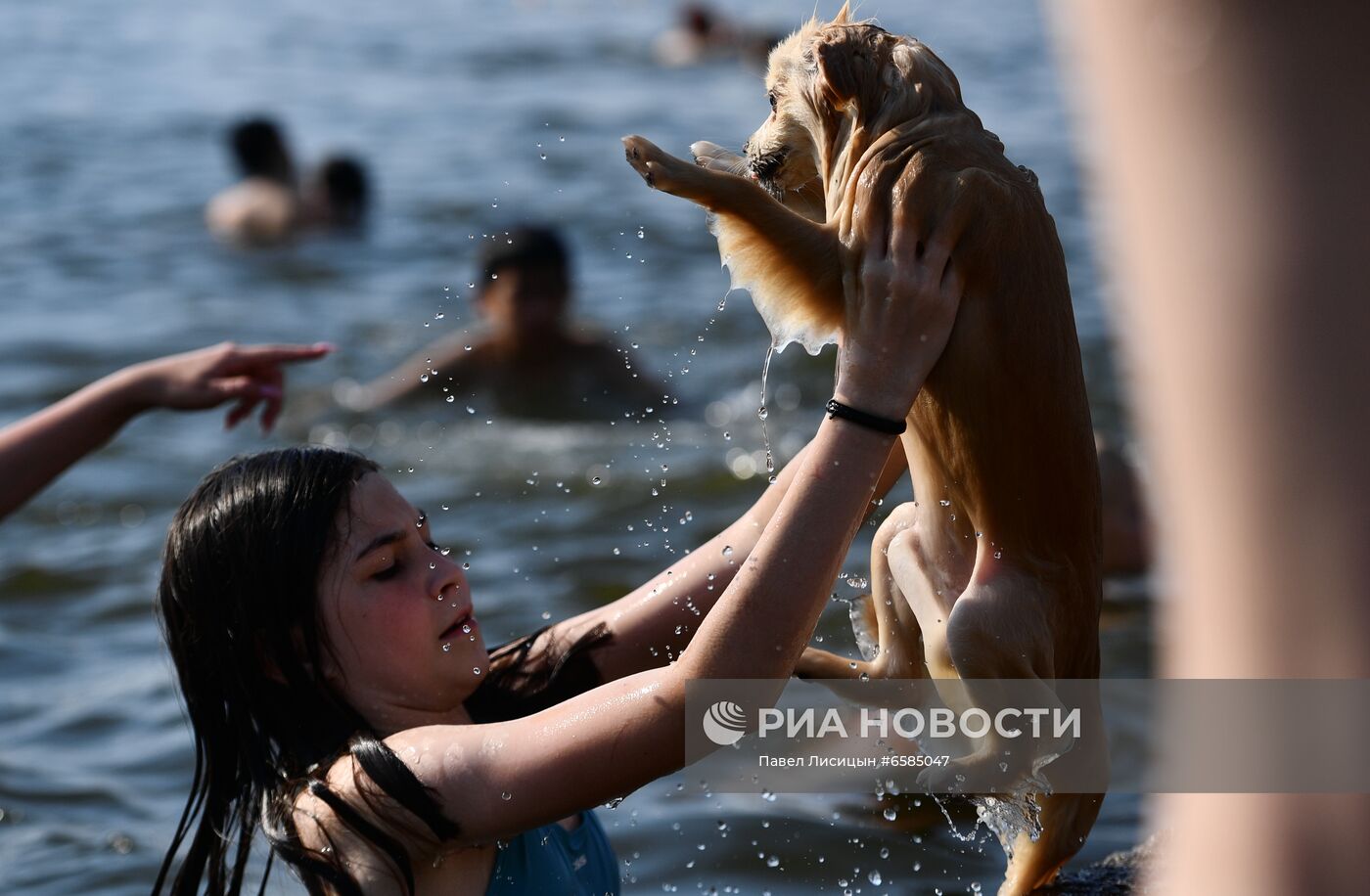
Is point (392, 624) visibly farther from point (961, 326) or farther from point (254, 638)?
point (961, 326)

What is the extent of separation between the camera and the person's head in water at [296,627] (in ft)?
9.75

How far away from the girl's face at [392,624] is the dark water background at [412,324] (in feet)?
4.22

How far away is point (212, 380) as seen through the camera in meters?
3.98

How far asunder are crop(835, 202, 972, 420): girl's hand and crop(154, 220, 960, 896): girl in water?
0.4 inches

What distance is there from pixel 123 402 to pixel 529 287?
5397mm

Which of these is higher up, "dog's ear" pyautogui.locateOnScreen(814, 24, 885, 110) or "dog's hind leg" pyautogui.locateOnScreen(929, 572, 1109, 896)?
"dog's ear" pyautogui.locateOnScreen(814, 24, 885, 110)

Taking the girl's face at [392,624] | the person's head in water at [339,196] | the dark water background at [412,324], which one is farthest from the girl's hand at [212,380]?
the person's head in water at [339,196]

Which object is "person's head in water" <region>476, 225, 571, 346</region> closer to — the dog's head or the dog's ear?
the dog's head

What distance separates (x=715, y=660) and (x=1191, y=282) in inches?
61.1

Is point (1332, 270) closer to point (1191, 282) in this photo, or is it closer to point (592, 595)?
point (1191, 282)

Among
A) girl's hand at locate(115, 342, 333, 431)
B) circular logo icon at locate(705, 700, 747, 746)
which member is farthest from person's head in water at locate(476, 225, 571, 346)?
circular logo icon at locate(705, 700, 747, 746)

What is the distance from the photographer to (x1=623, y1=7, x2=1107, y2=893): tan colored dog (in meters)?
2.33

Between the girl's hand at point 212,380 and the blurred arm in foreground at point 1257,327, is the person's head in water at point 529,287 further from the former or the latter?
the blurred arm in foreground at point 1257,327

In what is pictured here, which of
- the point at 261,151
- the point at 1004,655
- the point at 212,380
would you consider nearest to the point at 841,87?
the point at 1004,655
